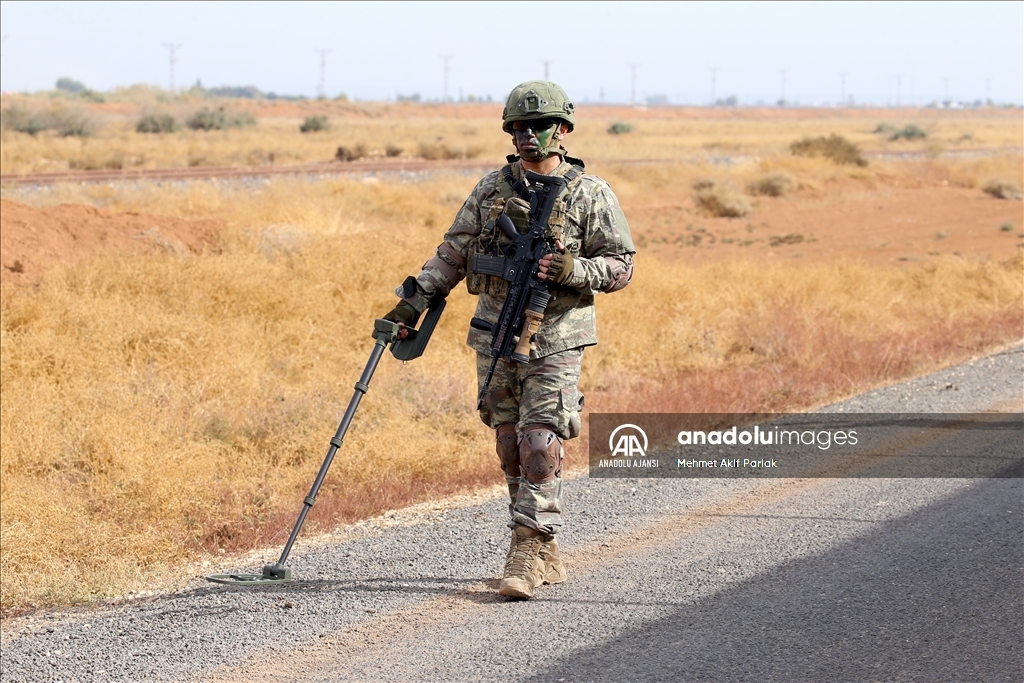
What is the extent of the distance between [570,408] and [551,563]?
2.30 feet

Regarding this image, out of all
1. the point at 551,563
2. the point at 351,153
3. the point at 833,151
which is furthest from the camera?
the point at 833,151

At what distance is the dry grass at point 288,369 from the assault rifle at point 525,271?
211 cm

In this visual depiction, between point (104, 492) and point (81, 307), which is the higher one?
point (81, 307)

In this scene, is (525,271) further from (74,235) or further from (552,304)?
(74,235)

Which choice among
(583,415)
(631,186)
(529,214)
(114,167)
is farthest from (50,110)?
(529,214)

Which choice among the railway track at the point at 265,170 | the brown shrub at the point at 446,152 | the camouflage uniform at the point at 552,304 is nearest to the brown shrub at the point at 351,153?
the railway track at the point at 265,170

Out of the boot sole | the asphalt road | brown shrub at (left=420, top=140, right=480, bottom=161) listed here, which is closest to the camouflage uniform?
the boot sole

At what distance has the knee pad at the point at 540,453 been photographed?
14.6 feet

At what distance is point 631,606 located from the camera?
4.47 metres

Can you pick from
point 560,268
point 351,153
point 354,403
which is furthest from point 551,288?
point 351,153

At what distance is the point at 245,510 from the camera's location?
21.1 feet

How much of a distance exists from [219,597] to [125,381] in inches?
168

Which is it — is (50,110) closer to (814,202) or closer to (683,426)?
(814,202)
